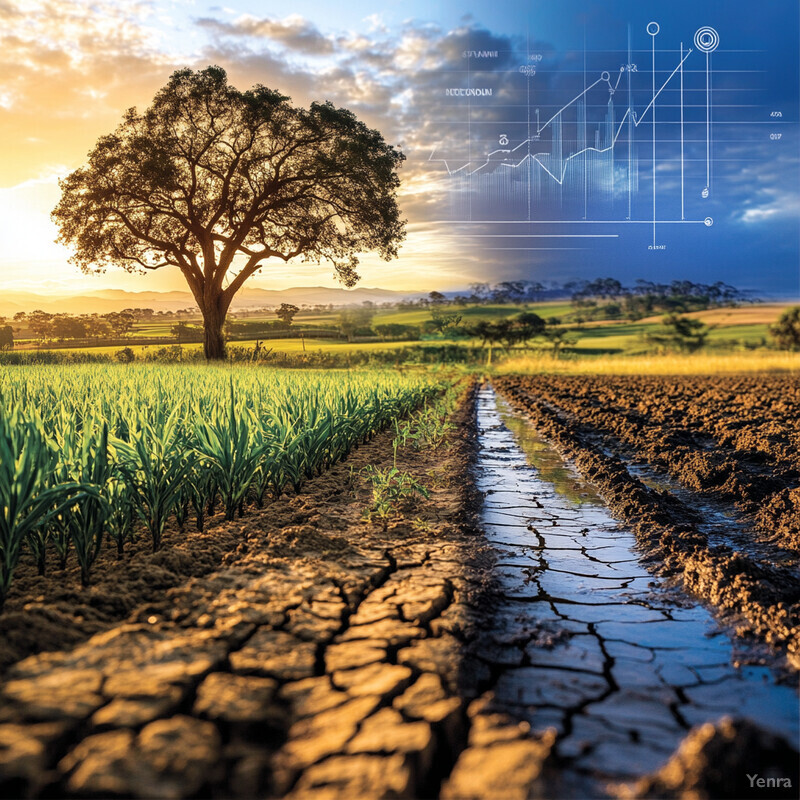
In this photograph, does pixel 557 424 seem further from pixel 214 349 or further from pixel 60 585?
pixel 214 349

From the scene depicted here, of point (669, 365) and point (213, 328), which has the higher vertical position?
point (213, 328)

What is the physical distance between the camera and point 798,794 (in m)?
1.84

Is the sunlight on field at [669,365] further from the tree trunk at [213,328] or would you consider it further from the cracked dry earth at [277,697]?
the cracked dry earth at [277,697]

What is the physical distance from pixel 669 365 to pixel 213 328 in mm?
21752

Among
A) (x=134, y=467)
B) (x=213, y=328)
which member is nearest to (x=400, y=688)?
(x=134, y=467)

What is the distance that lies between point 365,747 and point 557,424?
9.75 meters

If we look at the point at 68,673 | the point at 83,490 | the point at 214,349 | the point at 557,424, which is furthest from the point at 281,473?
the point at 214,349

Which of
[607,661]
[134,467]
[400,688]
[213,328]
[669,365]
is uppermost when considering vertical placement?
[213,328]

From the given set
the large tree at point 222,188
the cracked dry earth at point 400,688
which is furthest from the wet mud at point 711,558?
the large tree at point 222,188

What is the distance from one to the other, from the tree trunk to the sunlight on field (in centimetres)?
1409

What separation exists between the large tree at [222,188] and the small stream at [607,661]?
2362 cm

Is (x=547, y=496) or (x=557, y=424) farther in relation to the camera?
(x=557, y=424)

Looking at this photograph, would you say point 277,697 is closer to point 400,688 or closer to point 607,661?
point 400,688

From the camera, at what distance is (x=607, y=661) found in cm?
283
